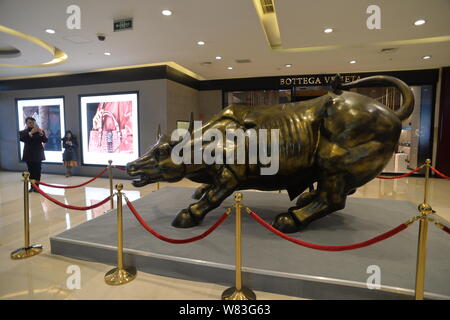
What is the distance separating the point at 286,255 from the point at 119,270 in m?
1.46

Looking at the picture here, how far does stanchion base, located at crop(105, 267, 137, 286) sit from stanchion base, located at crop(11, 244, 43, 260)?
1063 mm

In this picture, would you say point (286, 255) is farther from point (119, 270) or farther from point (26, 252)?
point (26, 252)

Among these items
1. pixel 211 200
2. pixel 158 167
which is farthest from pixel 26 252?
pixel 211 200

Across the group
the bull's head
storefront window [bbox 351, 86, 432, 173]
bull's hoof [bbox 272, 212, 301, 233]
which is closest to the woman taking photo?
the bull's head

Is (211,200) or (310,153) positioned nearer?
(310,153)

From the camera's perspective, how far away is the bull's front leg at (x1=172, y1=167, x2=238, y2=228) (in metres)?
2.71

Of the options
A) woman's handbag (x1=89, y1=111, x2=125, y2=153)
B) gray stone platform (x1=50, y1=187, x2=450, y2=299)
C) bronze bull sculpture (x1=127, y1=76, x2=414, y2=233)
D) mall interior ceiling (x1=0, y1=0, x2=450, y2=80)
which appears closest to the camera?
gray stone platform (x1=50, y1=187, x2=450, y2=299)

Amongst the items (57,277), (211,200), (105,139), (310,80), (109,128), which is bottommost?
(57,277)

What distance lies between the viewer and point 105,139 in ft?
27.3

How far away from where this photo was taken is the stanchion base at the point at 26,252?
106 inches

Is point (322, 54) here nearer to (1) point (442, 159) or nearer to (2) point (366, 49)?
(2) point (366, 49)

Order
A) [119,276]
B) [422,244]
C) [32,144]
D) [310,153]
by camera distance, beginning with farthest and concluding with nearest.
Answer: [32,144]
[310,153]
[119,276]
[422,244]

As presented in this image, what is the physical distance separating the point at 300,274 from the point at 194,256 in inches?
34.7

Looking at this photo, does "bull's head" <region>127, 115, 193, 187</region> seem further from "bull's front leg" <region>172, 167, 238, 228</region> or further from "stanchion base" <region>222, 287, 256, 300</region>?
"stanchion base" <region>222, 287, 256, 300</region>
